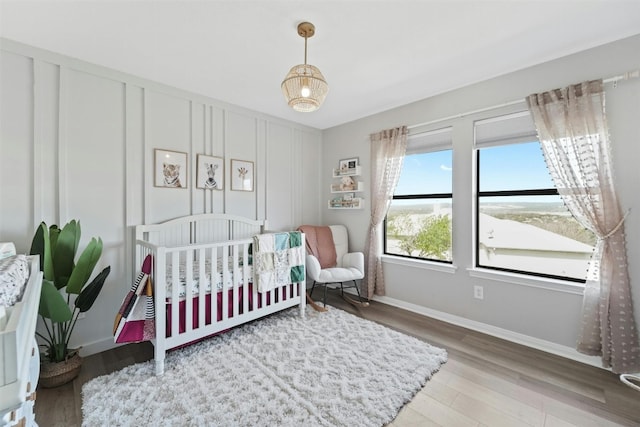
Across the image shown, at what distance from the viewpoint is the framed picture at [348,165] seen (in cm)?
359

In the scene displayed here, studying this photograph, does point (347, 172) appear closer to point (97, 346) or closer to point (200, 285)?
point (200, 285)

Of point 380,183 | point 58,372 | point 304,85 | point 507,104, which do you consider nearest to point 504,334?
point 380,183

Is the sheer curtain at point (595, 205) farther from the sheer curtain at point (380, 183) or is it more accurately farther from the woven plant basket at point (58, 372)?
the woven plant basket at point (58, 372)

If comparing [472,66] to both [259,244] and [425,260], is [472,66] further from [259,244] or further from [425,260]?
[259,244]

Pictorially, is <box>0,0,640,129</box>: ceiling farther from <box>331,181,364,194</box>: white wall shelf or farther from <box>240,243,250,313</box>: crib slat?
<box>240,243,250,313</box>: crib slat

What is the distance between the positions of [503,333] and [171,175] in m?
3.36

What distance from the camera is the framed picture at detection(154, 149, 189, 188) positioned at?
2512mm

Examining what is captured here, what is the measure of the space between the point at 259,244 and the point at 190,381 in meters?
1.11

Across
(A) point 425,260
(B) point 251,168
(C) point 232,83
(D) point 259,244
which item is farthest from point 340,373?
(C) point 232,83

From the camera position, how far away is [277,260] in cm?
258

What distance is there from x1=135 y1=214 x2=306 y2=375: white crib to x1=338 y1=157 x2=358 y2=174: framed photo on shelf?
60.4 inches

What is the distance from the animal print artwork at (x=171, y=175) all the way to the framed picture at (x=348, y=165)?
2.01 metres

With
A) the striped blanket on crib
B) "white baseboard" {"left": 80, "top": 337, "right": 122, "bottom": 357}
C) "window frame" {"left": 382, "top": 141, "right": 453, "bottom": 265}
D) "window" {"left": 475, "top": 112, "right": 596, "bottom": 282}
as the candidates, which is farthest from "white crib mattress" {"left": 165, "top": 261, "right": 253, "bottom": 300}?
"window" {"left": 475, "top": 112, "right": 596, "bottom": 282}

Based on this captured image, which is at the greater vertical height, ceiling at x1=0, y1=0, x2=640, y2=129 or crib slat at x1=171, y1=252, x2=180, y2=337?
ceiling at x1=0, y1=0, x2=640, y2=129
